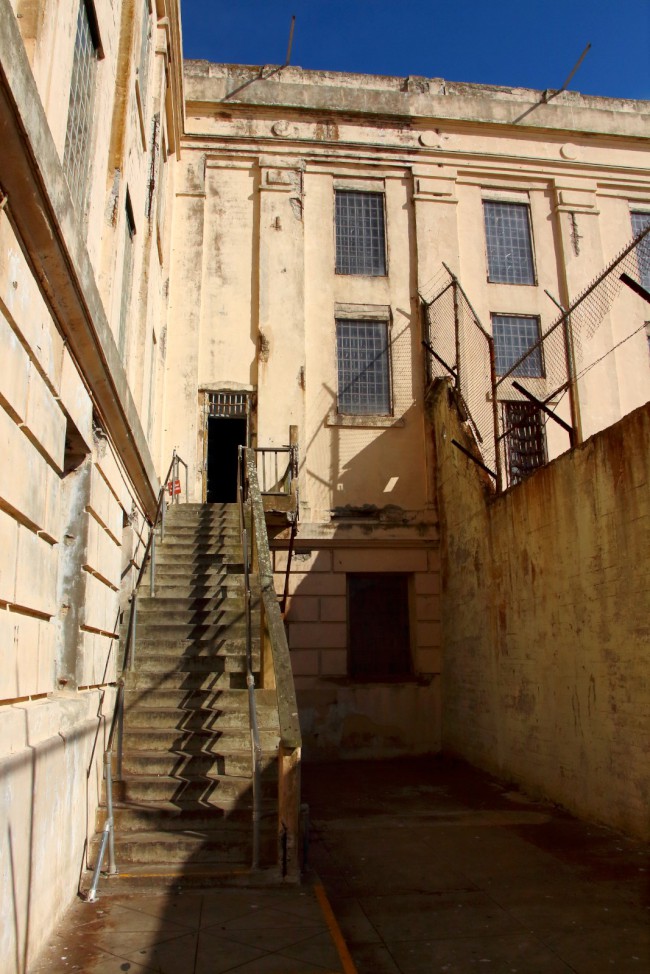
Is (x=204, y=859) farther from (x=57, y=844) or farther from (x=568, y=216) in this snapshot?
(x=568, y=216)

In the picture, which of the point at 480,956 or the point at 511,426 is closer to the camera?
the point at 480,956

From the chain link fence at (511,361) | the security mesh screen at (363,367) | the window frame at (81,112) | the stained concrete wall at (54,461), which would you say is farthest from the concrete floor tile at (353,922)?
the security mesh screen at (363,367)

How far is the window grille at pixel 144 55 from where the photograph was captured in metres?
10.4

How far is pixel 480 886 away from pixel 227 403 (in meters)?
11.4

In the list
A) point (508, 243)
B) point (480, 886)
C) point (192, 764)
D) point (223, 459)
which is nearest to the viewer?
point (480, 886)

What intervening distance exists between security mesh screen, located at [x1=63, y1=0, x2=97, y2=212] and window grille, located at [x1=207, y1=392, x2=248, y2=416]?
8766mm

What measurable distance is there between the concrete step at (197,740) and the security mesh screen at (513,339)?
38.0ft

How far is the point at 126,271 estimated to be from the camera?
32.3ft

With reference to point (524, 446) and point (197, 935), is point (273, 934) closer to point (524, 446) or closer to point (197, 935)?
point (197, 935)

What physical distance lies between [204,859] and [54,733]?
2.02 metres

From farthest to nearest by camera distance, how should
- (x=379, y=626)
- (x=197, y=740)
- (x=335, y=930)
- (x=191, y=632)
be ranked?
(x=379, y=626) < (x=191, y=632) < (x=197, y=740) < (x=335, y=930)

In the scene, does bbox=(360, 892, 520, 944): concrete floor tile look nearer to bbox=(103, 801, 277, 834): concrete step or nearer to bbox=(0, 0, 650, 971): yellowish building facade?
bbox=(103, 801, 277, 834): concrete step

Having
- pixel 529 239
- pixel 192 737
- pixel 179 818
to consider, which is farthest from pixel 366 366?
pixel 179 818

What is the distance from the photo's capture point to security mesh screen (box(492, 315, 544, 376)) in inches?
669
